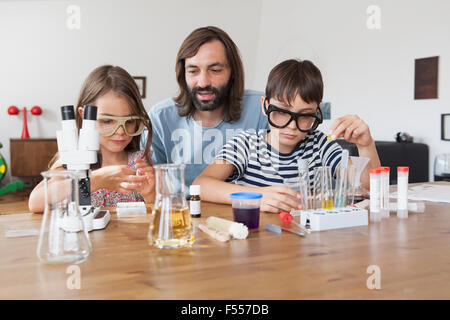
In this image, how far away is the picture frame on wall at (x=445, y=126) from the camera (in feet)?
13.3

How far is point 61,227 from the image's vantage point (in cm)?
90

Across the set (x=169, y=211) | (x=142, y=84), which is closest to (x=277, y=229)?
(x=169, y=211)

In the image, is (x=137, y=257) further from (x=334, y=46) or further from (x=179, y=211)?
(x=334, y=46)

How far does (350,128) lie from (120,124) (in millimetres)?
939

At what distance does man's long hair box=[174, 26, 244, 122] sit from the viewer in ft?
7.96

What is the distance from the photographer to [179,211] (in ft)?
3.21

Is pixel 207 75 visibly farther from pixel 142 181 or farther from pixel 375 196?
pixel 375 196

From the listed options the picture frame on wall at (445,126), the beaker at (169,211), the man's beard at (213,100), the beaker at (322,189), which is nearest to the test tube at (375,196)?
the beaker at (322,189)

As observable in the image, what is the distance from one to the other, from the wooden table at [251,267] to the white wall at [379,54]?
3487 mm

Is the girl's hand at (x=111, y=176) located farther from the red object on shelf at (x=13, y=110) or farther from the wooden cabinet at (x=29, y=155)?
the red object on shelf at (x=13, y=110)

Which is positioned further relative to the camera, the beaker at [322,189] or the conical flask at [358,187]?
the conical flask at [358,187]

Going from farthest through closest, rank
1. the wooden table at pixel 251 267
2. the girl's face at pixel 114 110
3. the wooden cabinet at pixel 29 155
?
the wooden cabinet at pixel 29 155 → the girl's face at pixel 114 110 → the wooden table at pixel 251 267
